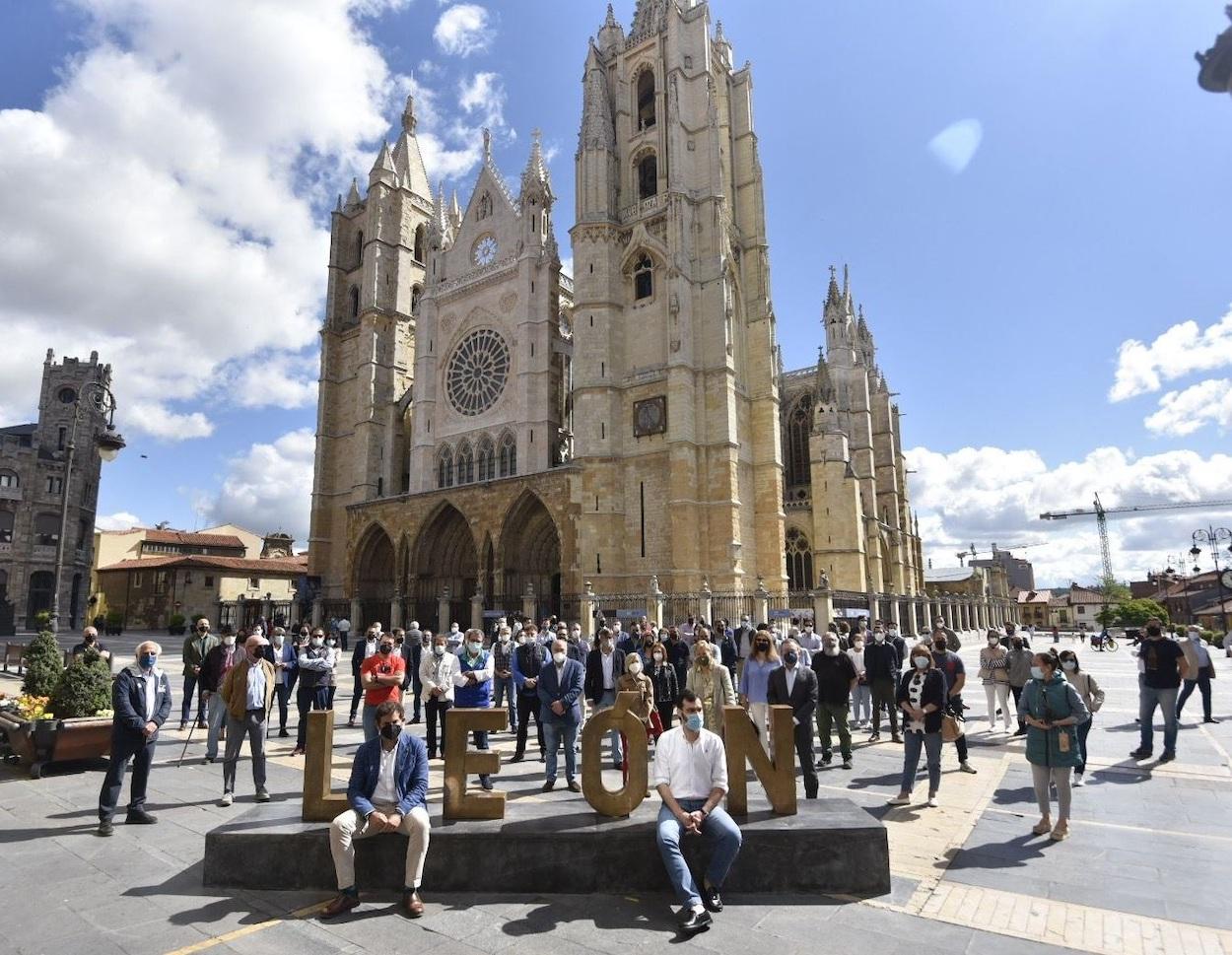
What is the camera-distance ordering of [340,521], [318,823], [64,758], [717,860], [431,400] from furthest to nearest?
[340,521]
[431,400]
[64,758]
[318,823]
[717,860]

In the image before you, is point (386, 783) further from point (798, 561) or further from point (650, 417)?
point (798, 561)

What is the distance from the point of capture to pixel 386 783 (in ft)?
15.9

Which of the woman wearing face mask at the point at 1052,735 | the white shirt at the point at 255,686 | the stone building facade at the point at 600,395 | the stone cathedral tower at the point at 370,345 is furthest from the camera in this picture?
the stone cathedral tower at the point at 370,345

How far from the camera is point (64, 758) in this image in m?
7.79

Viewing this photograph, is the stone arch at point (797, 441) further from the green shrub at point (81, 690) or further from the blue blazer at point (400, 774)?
the blue blazer at point (400, 774)

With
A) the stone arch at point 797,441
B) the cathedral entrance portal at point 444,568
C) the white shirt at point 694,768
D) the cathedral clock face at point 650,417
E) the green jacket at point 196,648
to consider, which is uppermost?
the stone arch at point 797,441

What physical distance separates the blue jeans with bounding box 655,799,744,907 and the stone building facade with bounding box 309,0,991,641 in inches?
755

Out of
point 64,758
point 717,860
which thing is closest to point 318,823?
point 717,860

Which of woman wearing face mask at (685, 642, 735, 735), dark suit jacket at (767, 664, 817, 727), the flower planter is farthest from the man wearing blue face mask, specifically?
dark suit jacket at (767, 664, 817, 727)

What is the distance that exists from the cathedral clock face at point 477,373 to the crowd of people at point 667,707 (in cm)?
2309

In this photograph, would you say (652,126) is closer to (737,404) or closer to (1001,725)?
(737,404)

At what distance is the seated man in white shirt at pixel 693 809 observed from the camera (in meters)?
4.27

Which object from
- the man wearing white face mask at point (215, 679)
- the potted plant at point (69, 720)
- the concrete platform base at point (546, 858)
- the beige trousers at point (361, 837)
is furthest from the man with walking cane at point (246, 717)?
the beige trousers at point (361, 837)

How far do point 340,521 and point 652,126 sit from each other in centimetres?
2635
